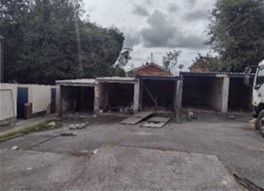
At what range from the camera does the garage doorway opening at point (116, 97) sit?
20688mm

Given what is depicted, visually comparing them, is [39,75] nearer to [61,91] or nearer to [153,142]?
[61,91]

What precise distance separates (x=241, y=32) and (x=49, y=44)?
16903mm

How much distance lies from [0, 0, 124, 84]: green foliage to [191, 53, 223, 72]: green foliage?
9169mm

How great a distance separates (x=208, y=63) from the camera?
2806 centimetres

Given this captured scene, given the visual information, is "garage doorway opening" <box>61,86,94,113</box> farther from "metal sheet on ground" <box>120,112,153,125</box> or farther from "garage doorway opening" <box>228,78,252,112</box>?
"garage doorway opening" <box>228,78,252,112</box>

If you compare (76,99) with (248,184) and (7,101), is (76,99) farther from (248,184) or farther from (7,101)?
(248,184)

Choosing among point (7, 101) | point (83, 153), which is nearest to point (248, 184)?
point (83, 153)

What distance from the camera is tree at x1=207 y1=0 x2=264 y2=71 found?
22594 mm

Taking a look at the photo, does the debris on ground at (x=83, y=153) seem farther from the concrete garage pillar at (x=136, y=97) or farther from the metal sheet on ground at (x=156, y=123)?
the concrete garage pillar at (x=136, y=97)

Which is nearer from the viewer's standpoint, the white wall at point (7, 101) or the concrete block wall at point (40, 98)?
the white wall at point (7, 101)

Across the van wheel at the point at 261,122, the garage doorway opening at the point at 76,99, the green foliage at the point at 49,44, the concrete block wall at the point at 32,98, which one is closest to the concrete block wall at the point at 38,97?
the concrete block wall at the point at 32,98

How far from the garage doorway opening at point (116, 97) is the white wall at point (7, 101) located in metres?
6.00

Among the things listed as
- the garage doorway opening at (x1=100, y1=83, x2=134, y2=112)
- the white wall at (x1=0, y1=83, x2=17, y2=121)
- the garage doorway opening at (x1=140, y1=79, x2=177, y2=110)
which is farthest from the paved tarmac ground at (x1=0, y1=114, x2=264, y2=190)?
the garage doorway opening at (x1=140, y1=79, x2=177, y2=110)

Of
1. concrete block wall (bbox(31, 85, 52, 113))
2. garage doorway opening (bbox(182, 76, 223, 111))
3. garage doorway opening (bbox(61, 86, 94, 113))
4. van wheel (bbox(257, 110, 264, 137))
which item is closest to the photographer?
van wheel (bbox(257, 110, 264, 137))
